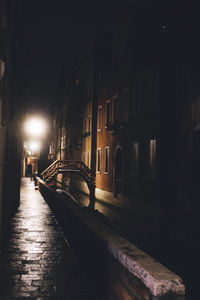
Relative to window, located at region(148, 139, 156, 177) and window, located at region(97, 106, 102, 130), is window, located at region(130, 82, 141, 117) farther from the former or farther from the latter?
window, located at region(97, 106, 102, 130)

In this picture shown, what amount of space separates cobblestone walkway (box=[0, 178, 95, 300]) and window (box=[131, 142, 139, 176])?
32.4ft

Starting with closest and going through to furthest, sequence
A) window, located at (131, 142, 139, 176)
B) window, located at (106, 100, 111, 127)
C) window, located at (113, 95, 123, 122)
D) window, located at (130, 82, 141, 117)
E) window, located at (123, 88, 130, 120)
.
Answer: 1. window, located at (131, 142, 139, 176)
2. window, located at (130, 82, 141, 117)
3. window, located at (123, 88, 130, 120)
4. window, located at (113, 95, 123, 122)
5. window, located at (106, 100, 111, 127)

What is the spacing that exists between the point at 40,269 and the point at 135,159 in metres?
13.6

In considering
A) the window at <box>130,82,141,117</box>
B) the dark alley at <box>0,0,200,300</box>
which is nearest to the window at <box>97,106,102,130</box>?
the dark alley at <box>0,0,200,300</box>

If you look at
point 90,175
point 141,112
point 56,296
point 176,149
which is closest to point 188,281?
point 56,296

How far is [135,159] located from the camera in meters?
18.8

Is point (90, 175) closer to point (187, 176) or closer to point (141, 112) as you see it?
point (141, 112)

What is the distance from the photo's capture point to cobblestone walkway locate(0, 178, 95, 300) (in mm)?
4523

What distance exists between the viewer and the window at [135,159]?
18281 millimetres

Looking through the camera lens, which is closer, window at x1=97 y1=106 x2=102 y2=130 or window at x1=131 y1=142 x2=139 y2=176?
window at x1=131 y1=142 x2=139 y2=176

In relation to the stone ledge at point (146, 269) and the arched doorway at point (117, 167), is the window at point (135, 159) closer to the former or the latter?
the arched doorway at point (117, 167)

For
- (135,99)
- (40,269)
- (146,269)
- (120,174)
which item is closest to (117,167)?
(120,174)

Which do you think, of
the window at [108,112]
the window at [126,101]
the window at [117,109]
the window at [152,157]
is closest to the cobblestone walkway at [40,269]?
the window at [152,157]

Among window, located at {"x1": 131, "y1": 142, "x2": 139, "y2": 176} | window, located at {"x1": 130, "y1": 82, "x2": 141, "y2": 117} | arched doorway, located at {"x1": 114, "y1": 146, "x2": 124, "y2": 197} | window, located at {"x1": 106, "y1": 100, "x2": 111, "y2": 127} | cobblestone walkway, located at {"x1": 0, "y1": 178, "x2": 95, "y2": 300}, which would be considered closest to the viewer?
cobblestone walkway, located at {"x1": 0, "y1": 178, "x2": 95, "y2": 300}
